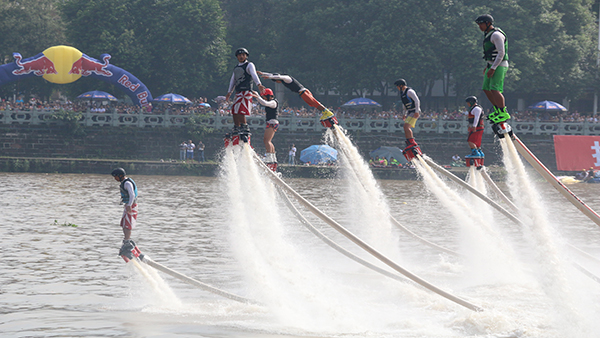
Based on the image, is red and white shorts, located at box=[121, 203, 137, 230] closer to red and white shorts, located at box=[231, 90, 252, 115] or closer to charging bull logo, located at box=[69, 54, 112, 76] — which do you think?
red and white shorts, located at box=[231, 90, 252, 115]

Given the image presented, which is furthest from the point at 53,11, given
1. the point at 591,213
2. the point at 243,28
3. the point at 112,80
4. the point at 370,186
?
the point at 591,213

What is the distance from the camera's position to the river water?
13.4 meters

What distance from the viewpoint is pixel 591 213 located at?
1287 cm

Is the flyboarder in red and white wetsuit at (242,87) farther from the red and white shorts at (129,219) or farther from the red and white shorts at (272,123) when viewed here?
the red and white shorts at (129,219)

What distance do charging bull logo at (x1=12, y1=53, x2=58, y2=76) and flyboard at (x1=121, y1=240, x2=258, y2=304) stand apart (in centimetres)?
4069

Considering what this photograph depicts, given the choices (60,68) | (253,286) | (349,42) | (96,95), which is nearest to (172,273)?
(253,286)

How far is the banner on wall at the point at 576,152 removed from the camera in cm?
5025

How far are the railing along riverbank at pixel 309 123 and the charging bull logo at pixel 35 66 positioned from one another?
3.05m

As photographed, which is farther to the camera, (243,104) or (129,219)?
(129,219)

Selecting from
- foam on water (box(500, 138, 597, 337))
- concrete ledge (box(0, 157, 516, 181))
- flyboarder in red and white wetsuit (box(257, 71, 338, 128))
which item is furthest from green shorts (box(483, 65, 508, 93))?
concrete ledge (box(0, 157, 516, 181))

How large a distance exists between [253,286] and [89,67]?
4094cm

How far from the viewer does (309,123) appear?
5412cm

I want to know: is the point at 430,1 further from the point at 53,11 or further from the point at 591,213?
the point at 591,213

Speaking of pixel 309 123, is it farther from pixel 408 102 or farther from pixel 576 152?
pixel 408 102
